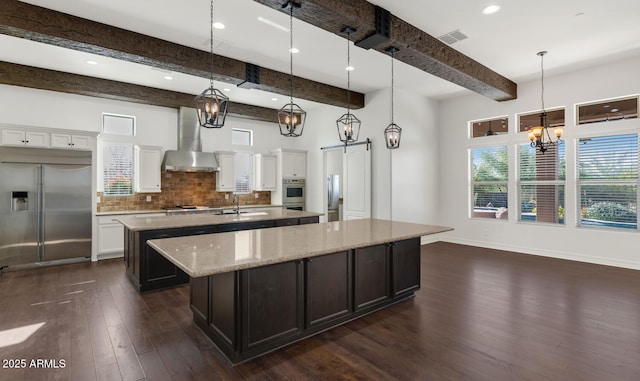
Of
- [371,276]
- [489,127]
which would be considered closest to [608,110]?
[489,127]

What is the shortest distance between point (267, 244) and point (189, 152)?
196 inches

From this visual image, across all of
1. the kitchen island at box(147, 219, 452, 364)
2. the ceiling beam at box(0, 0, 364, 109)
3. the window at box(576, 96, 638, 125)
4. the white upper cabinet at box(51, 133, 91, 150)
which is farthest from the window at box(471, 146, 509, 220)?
the white upper cabinet at box(51, 133, 91, 150)

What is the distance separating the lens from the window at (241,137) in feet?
27.2

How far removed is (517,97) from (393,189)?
3.09 meters

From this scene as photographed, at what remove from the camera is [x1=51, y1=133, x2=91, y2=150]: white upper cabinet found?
5469 millimetres

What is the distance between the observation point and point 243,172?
8.30 m

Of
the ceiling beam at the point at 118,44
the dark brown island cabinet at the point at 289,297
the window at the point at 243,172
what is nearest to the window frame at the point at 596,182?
the dark brown island cabinet at the point at 289,297

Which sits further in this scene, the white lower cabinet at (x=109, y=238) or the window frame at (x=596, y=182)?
the white lower cabinet at (x=109, y=238)

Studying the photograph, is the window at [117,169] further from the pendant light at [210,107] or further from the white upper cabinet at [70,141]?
the pendant light at [210,107]

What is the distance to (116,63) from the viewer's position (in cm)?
513

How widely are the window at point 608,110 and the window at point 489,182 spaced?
1404 mm

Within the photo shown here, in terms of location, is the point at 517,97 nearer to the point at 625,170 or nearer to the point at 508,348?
the point at 625,170

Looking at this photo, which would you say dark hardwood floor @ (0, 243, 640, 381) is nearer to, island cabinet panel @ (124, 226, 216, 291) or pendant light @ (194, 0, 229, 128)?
island cabinet panel @ (124, 226, 216, 291)

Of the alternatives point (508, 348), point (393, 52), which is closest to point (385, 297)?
point (508, 348)
